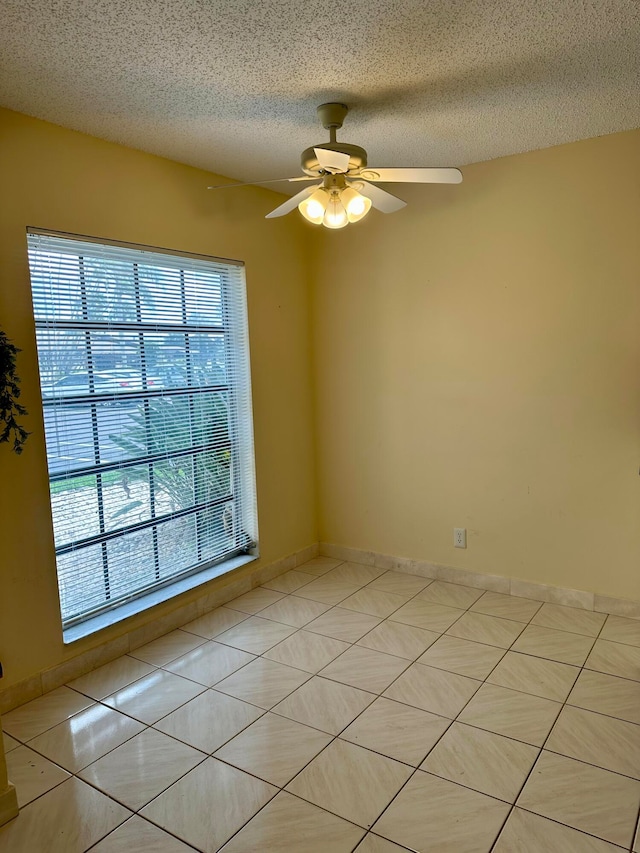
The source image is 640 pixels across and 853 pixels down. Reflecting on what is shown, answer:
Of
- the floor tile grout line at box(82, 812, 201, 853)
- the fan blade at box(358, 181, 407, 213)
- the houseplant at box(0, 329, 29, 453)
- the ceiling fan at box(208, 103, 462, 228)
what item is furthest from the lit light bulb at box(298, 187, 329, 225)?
the floor tile grout line at box(82, 812, 201, 853)

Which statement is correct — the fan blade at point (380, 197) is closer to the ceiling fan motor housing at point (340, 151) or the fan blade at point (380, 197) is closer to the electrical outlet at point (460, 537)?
the ceiling fan motor housing at point (340, 151)

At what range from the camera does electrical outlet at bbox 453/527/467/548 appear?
365cm

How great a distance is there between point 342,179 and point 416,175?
299 millimetres

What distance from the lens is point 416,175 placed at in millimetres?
2314

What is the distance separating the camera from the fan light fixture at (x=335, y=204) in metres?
2.38

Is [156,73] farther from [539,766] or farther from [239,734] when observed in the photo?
[539,766]

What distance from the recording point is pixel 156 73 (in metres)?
2.14

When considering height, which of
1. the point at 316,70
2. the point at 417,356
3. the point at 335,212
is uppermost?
the point at 316,70

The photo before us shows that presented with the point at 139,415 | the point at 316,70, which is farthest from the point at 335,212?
the point at 139,415

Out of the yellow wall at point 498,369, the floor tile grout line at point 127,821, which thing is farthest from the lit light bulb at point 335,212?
the floor tile grout line at point 127,821

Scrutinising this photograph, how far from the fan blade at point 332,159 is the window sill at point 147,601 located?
7.62 ft

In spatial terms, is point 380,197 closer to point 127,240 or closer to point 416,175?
point 416,175

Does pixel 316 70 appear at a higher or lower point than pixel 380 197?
higher

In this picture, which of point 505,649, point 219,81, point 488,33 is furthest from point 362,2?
point 505,649
